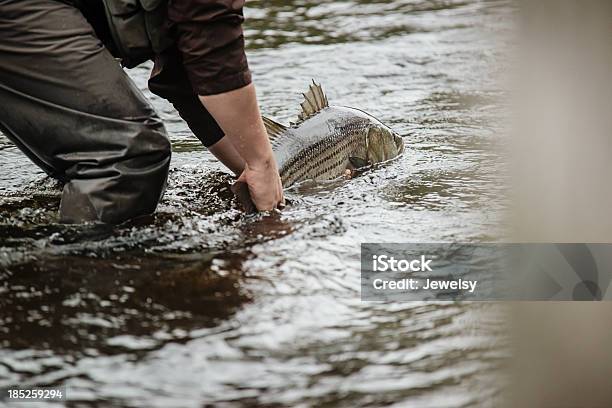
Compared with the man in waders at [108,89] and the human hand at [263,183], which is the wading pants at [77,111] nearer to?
the man in waders at [108,89]

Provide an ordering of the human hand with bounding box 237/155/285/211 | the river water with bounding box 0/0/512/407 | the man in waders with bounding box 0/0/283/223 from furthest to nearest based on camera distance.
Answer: the human hand with bounding box 237/155/285/211
the man in waders with bounding box 0/0/283/223
the river water with bounding box 0/0/512/407

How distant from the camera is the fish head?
4.65 metres

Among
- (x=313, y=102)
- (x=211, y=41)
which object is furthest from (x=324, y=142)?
(x=211, y=41)

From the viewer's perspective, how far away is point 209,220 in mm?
3807

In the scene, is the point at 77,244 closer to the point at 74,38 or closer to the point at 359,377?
the point at 74,38

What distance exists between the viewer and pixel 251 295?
3.05m

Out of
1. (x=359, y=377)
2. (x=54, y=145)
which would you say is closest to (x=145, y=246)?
(x=54, y=145)

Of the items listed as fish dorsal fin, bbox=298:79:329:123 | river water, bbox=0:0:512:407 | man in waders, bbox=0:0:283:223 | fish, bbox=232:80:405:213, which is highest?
man in waders, bbox=0:0:283:223

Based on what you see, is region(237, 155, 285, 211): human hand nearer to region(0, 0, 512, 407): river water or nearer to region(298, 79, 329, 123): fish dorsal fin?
region(0, 0, 512, 407): river water

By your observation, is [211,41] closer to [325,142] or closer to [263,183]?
[263,183]

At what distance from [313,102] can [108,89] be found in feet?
4.95

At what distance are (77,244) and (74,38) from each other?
0.81 metres

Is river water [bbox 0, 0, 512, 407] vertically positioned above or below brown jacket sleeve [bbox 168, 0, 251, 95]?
below

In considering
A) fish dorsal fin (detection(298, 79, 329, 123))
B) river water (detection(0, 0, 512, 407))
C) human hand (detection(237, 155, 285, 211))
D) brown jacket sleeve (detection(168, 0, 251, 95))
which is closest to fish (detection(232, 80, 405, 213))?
fish dorsal fin (detection(298, 79, 329, 123))
